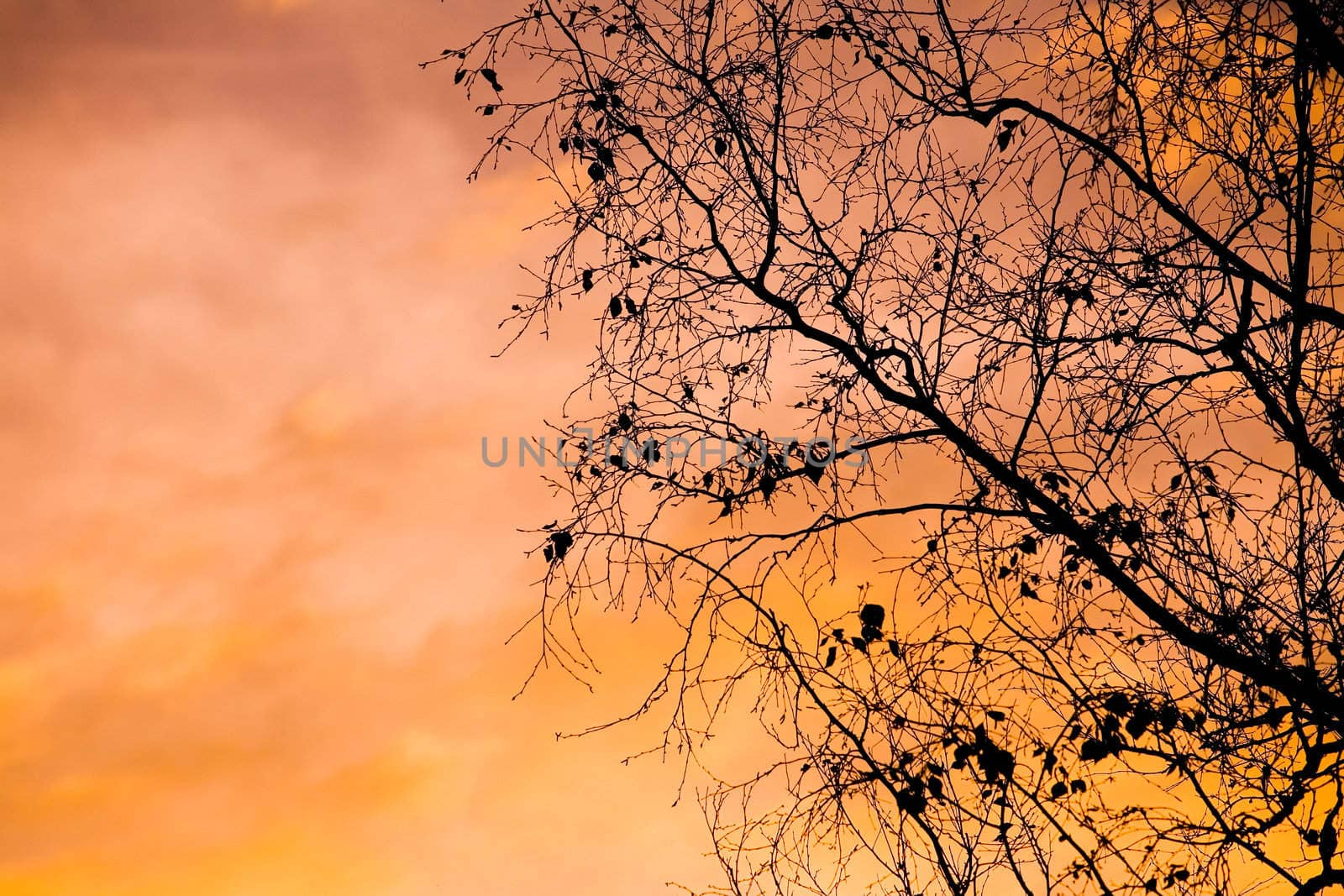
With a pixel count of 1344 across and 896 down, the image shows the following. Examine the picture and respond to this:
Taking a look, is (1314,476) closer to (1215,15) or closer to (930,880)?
(1215,15)

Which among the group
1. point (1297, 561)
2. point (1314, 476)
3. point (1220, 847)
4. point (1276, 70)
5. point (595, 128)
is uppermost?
point (595, 128)

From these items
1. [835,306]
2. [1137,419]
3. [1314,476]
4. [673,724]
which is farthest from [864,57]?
[673,724]

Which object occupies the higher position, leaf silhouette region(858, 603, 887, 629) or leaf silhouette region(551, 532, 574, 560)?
leaf silhouette region(551, 532, 574, 560)

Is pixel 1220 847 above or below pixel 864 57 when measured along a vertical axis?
below

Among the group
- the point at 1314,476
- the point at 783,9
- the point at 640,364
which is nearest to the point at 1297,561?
the point at 1314,476

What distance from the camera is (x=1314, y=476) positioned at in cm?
453

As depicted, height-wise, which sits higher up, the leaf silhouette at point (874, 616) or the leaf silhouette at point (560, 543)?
the leaf silhouette at point (560, 543)

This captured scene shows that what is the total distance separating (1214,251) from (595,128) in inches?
90.6

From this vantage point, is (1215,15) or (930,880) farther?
(1215,15)

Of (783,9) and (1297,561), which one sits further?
(783,9)

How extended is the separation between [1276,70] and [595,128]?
2460mm

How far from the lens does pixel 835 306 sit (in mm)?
4527

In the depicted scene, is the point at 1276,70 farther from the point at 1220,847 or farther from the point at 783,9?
the point at 1220,847

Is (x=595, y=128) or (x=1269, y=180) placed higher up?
(x=595, y=128)
